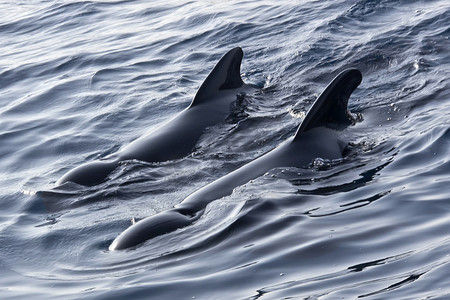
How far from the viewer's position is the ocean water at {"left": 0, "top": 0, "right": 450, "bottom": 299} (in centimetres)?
774

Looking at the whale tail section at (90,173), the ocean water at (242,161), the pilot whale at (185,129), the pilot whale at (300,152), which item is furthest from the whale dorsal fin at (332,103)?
the whale tail section at (90,173)

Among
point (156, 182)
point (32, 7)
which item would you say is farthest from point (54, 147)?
point (32, 7)

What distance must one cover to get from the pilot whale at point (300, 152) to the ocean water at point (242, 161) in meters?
0.19

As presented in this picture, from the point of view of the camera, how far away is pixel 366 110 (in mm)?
12953

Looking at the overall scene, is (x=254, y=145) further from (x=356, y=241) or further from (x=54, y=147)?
(x=356, y=241)

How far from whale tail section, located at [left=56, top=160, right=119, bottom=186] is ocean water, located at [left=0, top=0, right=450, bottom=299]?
0.20 metres

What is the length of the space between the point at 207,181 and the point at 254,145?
4.58 ft

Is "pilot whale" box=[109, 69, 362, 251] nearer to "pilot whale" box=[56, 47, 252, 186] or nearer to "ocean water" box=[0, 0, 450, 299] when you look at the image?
"ocean water" box=[0, 0, 450, 299]

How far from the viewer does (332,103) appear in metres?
10.9

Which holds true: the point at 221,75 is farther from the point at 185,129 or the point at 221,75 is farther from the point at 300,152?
the point at 300,152

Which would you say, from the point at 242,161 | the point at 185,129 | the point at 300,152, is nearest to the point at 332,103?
the point at 300,152

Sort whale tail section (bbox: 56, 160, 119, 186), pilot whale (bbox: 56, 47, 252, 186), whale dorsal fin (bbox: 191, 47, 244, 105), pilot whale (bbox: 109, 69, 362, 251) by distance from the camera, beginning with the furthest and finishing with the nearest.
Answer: whale dorsal fin (bbox: 191, 47, 244, 105) → pilot whale (bbox: 56, 47, 252, 186) → whale tail section (bbox: 56, 160, 119, 186) → pilot whale (bbox: 109, 69, 362, 251)

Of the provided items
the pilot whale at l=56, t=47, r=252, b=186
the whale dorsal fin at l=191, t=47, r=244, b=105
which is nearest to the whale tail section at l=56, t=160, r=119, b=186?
the pilot whale at l=56, t=47, r=252, b=186

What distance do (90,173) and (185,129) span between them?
1.72m
